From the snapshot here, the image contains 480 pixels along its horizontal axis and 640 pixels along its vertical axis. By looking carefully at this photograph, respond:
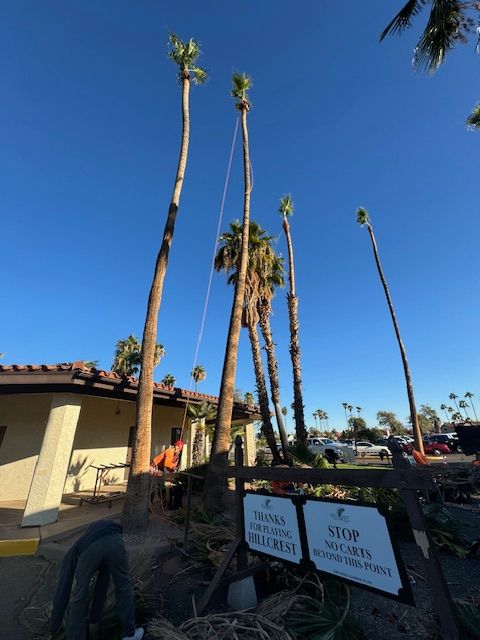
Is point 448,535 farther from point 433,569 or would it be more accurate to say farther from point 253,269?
point 253,269

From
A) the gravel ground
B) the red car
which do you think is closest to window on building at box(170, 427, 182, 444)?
the gravel ground

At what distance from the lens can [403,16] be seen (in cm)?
757

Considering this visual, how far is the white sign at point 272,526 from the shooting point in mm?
3438

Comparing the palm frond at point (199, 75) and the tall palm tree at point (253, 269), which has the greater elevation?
the palm frond at point (199, 75)

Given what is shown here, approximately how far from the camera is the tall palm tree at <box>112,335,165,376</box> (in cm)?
3266

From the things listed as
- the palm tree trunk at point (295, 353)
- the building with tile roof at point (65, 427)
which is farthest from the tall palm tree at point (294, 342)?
the building with tile roof at point (65, 427)

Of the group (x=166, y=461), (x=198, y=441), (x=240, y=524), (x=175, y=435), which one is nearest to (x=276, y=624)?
(x=240, y=524)

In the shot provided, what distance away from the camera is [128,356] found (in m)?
33.1

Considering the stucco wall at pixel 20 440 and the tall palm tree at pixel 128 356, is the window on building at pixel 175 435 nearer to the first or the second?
the stucco wall at pixel 20 440

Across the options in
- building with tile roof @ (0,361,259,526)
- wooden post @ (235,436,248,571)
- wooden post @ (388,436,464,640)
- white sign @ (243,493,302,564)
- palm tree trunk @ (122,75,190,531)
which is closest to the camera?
wooden post @ (388,436,464,640)

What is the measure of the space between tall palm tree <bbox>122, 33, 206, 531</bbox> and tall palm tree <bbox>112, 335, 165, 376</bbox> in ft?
78.9

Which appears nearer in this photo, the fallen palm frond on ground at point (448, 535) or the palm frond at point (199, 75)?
the fallen palm frond on ground at point (448, 535)

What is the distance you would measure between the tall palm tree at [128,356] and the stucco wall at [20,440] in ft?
69.0

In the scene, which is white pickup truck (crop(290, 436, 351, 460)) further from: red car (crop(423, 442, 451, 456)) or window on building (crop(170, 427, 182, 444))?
window on building (crop(170, 427, 182, 444))
